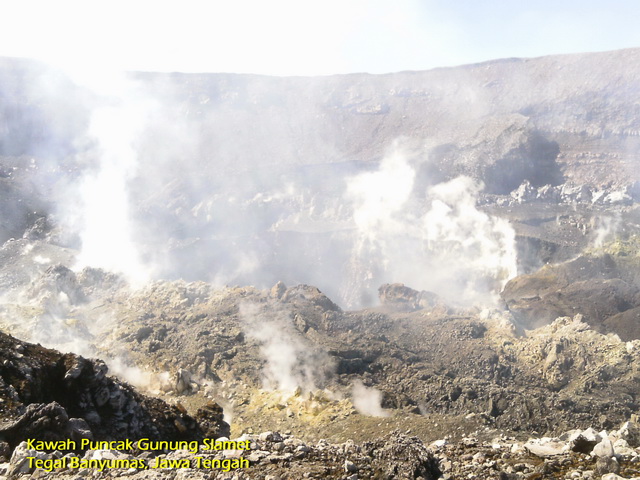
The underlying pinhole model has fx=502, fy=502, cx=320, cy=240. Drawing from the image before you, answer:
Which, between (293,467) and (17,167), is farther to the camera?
(17,167)

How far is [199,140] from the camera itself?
8219 cm

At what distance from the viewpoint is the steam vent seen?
9867mm

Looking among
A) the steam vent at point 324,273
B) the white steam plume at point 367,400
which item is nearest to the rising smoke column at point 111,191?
the steam vent at point 324,273

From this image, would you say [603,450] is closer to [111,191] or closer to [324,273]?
[324,273]

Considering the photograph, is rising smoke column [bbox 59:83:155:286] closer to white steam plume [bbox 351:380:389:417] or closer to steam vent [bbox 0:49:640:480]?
steam vent [bbox 0:49:640:480]

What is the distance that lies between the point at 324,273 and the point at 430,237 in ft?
44.5

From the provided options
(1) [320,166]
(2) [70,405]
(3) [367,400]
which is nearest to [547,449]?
(2) [70,405]

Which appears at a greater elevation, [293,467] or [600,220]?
[600,220]

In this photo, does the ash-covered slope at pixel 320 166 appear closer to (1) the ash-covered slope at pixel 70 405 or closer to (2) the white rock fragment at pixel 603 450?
(1) the ash-covered slope at pixel 70 405

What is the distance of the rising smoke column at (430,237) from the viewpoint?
53125 millimetres

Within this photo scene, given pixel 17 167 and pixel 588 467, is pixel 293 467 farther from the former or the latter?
pixel 17 167

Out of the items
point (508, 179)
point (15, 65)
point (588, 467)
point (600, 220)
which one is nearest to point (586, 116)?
point (508, 179)

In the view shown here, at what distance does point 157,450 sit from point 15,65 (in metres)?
91.3

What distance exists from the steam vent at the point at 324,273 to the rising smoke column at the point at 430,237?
0.32 m
